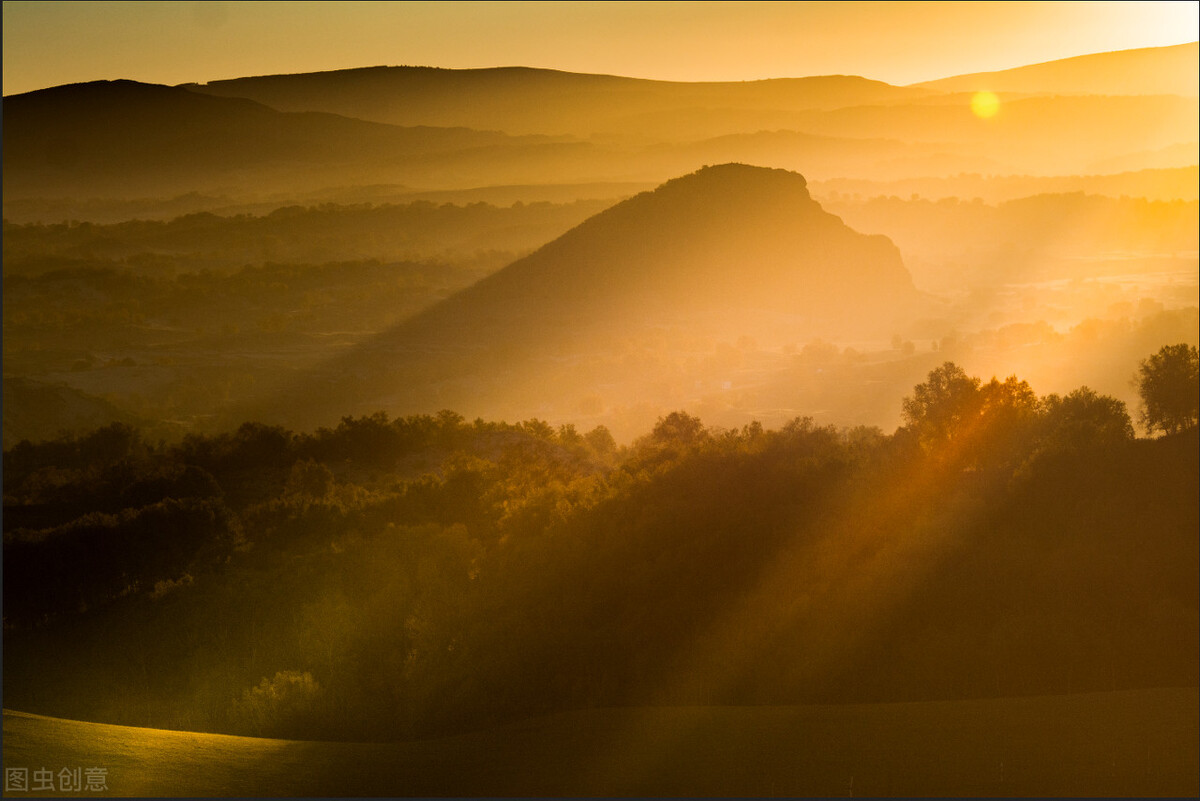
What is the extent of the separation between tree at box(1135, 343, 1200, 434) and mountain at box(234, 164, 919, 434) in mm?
61100

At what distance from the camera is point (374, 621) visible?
56.4ft

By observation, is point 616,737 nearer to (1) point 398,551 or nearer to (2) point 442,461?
(1) point 398,551

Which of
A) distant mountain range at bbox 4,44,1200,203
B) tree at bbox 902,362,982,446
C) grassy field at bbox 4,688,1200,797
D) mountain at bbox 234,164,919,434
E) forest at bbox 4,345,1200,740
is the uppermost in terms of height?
distant mountain range at bbox 4,44,1200,203

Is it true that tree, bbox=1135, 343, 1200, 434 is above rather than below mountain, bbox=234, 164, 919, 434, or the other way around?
below

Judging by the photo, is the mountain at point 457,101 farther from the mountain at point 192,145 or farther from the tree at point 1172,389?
the tree at point 1172,389

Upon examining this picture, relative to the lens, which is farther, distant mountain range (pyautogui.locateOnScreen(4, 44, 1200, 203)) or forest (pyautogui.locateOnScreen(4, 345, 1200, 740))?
distant mountain range (pyautogui.locateOnScreen(4, 44, 1200, 203))

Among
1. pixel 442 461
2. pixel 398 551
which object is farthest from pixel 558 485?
pixel 442 461

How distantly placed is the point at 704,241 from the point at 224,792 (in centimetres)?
10573

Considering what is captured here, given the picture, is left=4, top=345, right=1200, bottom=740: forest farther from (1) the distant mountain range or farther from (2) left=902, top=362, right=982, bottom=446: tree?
(1) the distant mountain range

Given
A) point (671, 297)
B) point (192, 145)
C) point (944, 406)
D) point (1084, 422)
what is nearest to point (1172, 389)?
point (944, 406)

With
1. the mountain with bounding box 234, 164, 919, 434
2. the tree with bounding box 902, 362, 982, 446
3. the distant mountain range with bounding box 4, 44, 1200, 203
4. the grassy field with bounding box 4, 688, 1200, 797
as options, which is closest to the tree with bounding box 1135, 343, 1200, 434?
the tree with bounding box 902, 362, 982, 446

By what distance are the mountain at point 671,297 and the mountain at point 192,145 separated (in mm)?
77390

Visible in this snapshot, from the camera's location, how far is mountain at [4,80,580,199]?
161m

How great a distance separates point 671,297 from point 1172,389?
87134 millimetres
